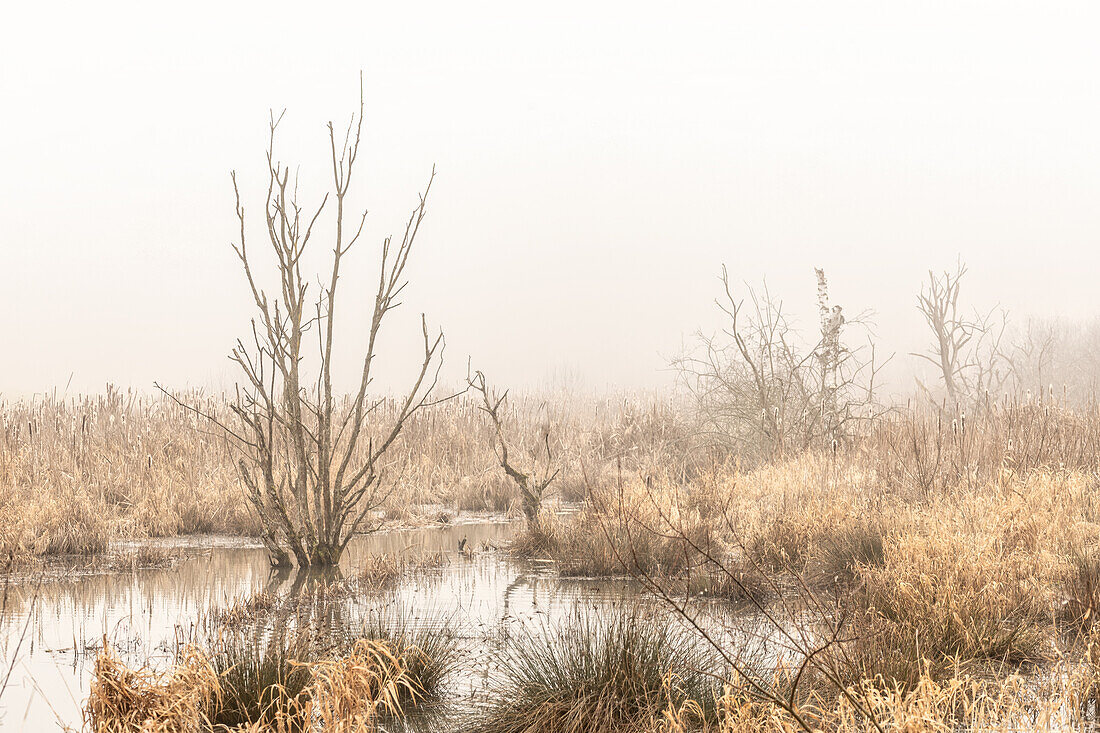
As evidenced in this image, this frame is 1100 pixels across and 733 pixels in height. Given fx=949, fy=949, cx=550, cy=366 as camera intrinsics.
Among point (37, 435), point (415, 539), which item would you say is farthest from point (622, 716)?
Answer: point (37, 435)

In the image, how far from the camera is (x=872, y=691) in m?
3.35

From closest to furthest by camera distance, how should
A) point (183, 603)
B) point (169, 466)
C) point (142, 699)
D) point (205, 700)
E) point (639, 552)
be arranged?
point (142, 699), point (205, 700), point (183, 603), point (639, 552), point (169, 466)

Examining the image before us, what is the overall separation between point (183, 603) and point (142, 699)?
10.8 ft

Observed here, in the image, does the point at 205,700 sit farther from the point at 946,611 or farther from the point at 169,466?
the point at 169,466

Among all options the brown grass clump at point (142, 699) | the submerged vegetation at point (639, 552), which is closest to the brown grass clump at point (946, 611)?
the submerged vegetation at point (639, 552)

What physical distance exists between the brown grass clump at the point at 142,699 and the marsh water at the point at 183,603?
39 cm

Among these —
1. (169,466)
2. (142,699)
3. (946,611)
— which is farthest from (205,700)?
(169,466)

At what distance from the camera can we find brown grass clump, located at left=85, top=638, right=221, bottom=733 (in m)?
3.75

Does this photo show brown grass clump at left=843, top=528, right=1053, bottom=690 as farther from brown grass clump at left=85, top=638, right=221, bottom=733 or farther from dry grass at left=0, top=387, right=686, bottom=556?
dry grass at left=0, top=387, right=686, bottom=556

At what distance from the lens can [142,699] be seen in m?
3.86

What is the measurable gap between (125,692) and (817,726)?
108 inches

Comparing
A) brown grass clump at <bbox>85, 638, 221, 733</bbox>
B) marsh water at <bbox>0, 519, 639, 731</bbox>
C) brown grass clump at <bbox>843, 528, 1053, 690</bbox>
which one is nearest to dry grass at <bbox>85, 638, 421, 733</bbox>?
brown grass clump at <bbox>85, 638, 221, 733</bbox>

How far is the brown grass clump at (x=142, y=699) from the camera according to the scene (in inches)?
148

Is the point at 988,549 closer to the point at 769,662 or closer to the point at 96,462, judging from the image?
the point at 769,662
